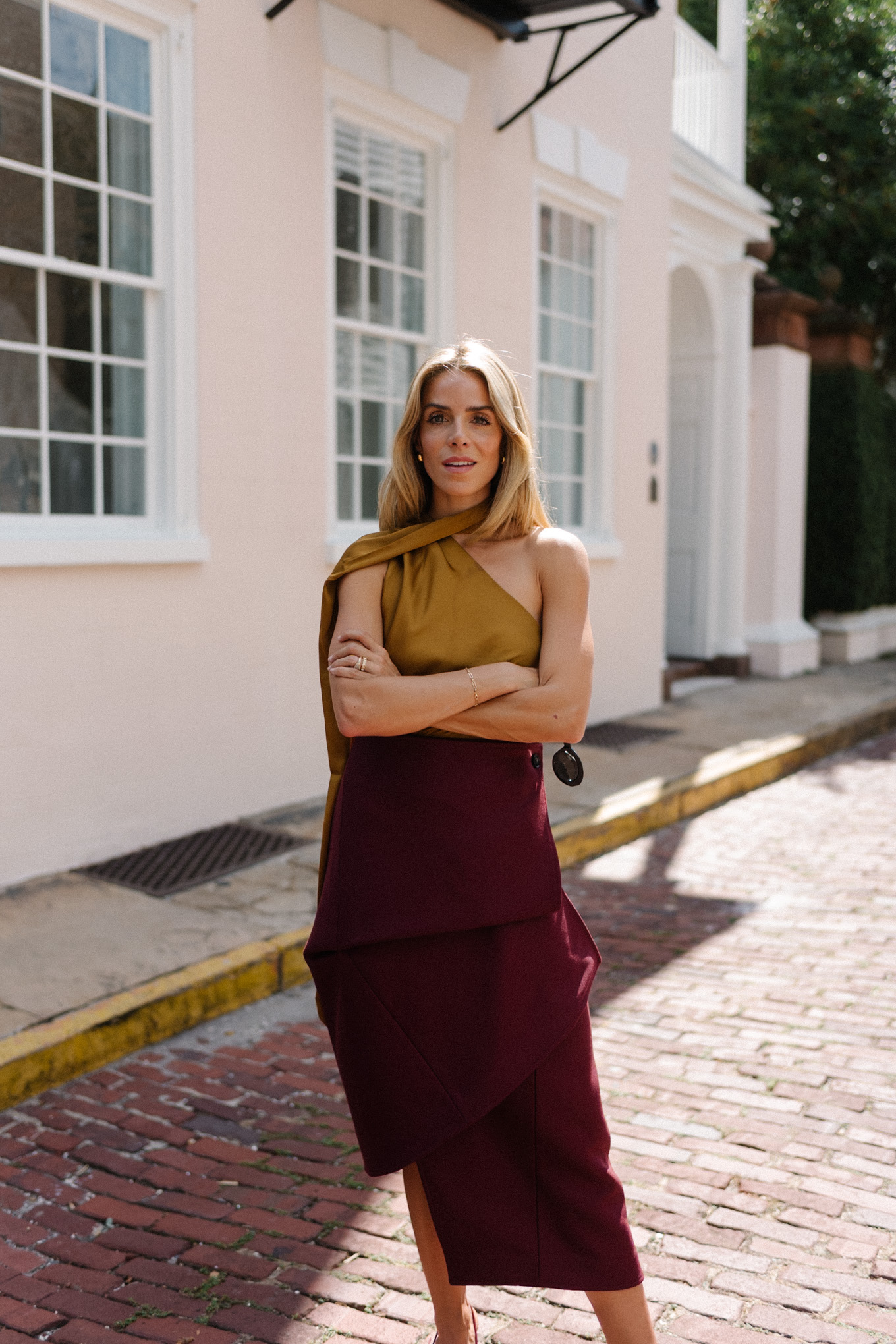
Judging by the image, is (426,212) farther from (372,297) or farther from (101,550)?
(101,550)

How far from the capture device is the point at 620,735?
353 inches

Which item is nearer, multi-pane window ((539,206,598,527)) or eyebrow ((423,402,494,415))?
eyebrow ((423,402,494,415))

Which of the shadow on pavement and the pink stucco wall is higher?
the pink stucco wall

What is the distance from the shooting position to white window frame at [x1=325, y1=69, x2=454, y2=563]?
258 inches

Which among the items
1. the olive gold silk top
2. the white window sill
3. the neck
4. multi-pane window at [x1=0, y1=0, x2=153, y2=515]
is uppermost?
multi-pane window at [x1=0, y1=0, x2=153, y2=515]

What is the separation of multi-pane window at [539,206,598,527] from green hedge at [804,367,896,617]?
17.3ft

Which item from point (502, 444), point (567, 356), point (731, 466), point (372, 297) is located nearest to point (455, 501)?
point (502, 444)

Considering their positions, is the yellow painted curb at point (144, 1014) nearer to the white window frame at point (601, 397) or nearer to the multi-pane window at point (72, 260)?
the multi-pane window at point (72, 260)

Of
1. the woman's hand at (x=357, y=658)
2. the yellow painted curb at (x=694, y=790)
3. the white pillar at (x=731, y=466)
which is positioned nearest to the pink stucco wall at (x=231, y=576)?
the yellow painted curb at (x=694, y=790)

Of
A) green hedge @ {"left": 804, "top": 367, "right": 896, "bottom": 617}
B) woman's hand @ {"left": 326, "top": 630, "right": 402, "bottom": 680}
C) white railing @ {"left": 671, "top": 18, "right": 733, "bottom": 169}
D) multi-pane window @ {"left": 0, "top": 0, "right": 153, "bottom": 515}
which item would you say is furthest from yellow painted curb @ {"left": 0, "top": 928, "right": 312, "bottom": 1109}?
green hedge @ {"left": 804, "top": 367, "right": 896, "bottom": 617}

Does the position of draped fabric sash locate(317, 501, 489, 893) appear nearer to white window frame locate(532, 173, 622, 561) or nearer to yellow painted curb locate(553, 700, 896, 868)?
yellow painted curb locate(553, 700, 896, 868)

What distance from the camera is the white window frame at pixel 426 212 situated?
6559 mm

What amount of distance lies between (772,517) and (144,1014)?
9.94 m

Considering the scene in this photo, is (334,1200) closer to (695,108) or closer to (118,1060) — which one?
(118,1060)
